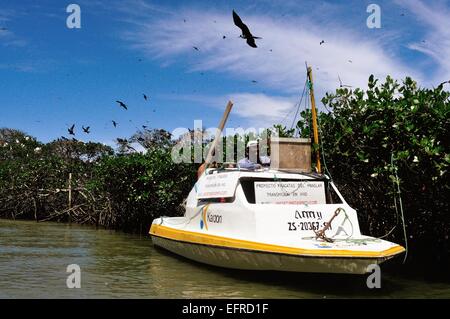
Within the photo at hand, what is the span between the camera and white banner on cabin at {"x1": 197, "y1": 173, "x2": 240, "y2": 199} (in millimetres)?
9250

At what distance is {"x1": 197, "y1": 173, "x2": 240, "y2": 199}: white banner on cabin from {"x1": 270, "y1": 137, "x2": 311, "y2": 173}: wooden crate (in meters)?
0.84

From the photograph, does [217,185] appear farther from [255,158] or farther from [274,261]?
[274,261]

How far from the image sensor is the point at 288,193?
908 cm

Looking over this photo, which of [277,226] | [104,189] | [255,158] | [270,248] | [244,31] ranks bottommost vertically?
[270,248]

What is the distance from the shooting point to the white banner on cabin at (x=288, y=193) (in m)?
8.98

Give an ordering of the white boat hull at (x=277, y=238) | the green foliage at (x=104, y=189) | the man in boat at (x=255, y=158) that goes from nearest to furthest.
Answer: the white boat hull at (x=277, y=238) < the man in boat at (x=255, y=158) < the green foliage at (x=104, y=189)

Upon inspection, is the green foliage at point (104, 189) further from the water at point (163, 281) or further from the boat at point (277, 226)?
the boat at point (277, 226)

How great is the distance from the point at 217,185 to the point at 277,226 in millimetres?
1799

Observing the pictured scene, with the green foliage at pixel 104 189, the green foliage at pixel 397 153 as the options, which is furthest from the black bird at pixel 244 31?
the green foliage at pixel 104 189

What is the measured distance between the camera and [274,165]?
375 inches

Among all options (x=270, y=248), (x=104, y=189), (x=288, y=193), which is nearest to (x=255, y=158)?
(x=288, y=193)
